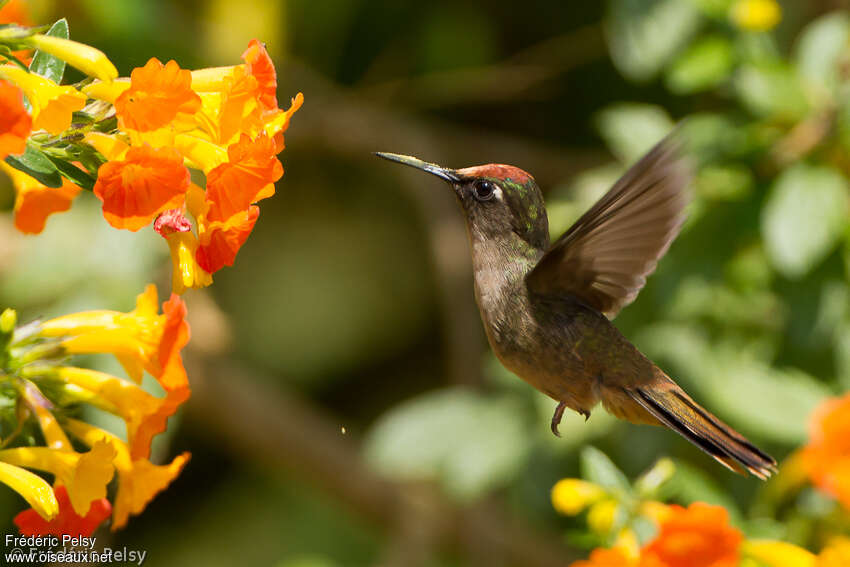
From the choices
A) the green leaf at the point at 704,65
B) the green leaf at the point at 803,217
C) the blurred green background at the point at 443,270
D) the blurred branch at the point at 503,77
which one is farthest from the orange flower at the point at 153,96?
the blurred branch at the point at 503,77

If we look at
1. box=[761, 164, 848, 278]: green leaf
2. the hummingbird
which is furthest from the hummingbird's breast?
box=[761, 164, 848, 278]: green leaf

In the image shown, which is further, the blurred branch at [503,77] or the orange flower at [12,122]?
the blurred branch at [503,77]

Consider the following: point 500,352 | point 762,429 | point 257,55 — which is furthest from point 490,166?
point 762,429

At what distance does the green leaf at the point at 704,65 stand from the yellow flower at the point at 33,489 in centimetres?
180

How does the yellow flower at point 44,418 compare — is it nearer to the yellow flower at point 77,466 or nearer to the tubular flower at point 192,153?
the yellow flower at point 77,466

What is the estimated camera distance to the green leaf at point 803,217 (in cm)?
205

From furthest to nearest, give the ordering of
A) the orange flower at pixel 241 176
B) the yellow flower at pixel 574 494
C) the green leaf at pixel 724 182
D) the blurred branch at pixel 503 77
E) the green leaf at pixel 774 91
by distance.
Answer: the blurred branch at pixel 503 77, the green leaf at pixel 724 182, the green leaf at pixel 774 91, the yellow flower at pixel 574 494, the orange flower at pixel 241 176

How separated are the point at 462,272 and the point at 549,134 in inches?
26.3

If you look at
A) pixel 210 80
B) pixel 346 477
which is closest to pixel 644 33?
pixel 210 80

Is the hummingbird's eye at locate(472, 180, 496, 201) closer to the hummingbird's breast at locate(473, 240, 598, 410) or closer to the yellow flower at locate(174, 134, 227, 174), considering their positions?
the hummingbird's breast at locate(473, 240, 598, 410)

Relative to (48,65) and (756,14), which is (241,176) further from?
(756,14)

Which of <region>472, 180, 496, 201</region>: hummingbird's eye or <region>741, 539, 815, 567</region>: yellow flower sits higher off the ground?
<region>472, 180, 496, 201</region>: hummingbird's eye

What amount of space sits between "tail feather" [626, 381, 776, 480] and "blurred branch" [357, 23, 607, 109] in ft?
6.85

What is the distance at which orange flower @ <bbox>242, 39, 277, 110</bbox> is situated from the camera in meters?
0.88
